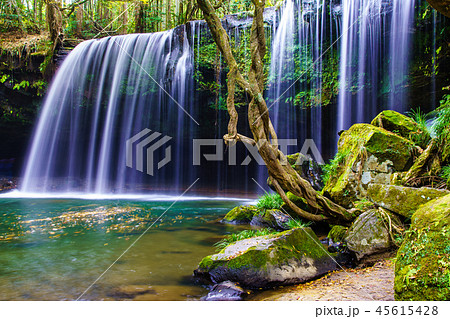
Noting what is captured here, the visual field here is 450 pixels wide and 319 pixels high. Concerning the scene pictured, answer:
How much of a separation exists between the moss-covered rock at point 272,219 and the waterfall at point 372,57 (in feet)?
20.4

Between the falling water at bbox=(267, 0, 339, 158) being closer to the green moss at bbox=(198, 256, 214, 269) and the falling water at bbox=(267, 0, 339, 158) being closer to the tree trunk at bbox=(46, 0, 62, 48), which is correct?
the green moss at bbox=(198, 256, 214, 269)

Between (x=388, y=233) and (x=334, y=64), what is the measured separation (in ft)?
29.0

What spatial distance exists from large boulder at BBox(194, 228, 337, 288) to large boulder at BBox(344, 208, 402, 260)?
15.4 inches

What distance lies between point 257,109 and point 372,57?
26.9ft

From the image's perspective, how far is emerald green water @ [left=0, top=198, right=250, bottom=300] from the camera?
10.3 ft

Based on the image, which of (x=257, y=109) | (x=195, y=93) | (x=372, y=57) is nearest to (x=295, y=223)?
(x=257, y=109)

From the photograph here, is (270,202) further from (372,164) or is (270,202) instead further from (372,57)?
(372,57)

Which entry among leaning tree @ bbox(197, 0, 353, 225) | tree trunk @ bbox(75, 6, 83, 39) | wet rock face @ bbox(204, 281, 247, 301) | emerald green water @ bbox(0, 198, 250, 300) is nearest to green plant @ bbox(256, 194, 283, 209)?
emerald green water @ bbox(0, 198, 250, 300)

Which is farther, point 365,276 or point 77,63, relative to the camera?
point 77,63

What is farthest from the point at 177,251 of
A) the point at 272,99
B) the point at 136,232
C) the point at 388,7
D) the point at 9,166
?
the point at 9,166

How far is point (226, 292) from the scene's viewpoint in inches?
115

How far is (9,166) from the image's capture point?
51.2 feet

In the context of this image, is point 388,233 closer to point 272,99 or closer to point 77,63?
point 272,99
